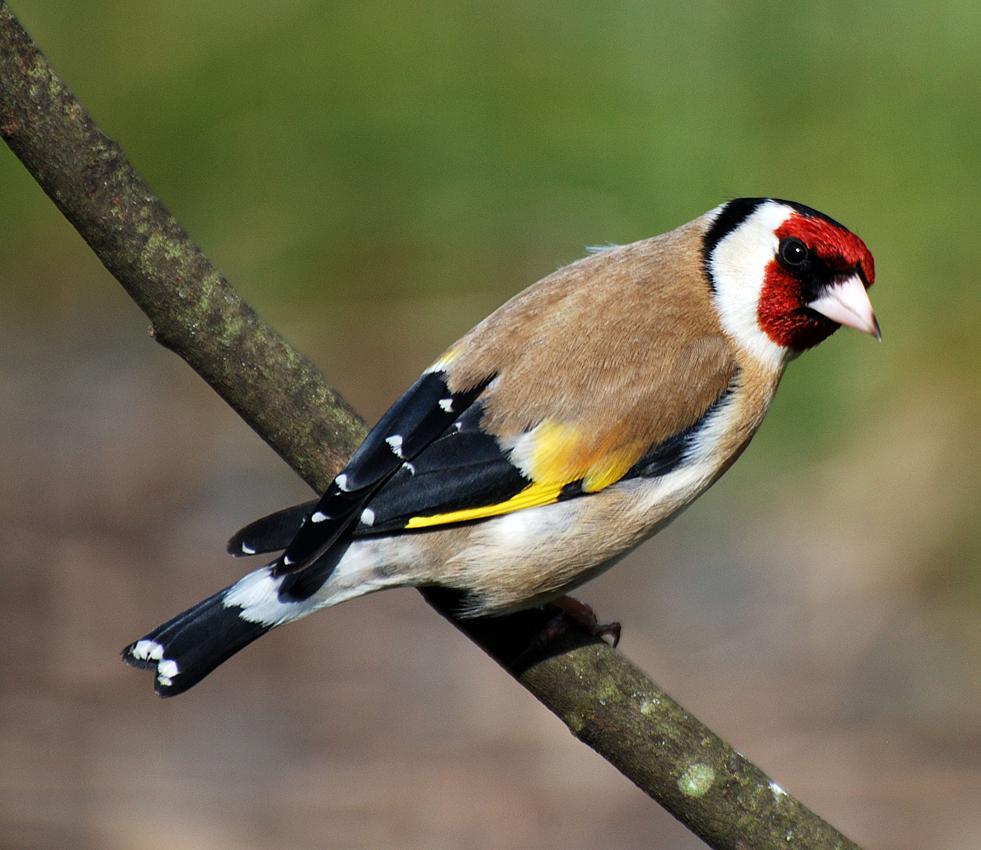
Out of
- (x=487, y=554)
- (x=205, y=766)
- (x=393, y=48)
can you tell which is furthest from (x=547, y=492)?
(x=393, y=48)

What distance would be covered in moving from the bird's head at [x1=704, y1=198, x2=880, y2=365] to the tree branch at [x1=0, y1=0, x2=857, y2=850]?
77 cm

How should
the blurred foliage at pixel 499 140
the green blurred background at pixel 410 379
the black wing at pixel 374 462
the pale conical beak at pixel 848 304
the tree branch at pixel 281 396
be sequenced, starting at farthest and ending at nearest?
the blurred foliage at pixel 499 140
the green blurred background at pixel 410 379
the pale conical beak at pixel 848 304
the black wing at pixel 374 462
the tree branch at pixel 281 396

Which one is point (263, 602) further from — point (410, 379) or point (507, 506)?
point (410, 379)

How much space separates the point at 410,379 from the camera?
20.5 ft

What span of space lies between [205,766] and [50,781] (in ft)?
1.65

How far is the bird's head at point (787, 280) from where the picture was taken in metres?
3.21

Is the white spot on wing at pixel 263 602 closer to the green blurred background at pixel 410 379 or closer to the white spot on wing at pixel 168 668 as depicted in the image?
the white spot on wing at pixel 168 668

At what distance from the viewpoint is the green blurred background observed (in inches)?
201

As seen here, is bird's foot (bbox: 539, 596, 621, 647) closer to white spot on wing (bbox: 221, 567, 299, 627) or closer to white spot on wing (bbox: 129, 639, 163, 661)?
white spot on wing (bbox: 221, 567, 299, 627)

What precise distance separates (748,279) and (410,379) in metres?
3.10

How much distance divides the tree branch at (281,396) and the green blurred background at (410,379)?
216 cm

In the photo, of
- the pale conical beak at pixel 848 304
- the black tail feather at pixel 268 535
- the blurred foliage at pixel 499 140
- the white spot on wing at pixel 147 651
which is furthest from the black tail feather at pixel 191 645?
the blurred foliage at pixel 499 140

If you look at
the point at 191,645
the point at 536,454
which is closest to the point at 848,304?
the point at 536,454

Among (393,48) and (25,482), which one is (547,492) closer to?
(25,482)
